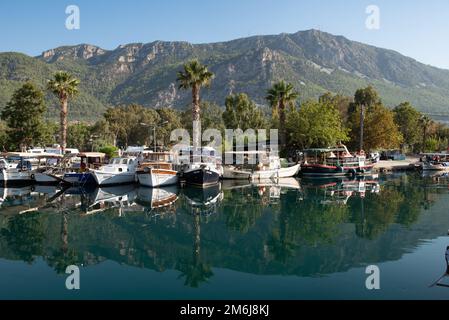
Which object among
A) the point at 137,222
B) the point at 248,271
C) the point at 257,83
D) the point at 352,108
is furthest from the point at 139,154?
the point at 257,83

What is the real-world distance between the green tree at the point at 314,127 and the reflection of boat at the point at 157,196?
91.6 ft

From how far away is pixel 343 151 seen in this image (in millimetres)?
60438

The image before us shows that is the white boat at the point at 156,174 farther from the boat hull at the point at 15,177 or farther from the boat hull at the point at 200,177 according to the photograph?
the boat hull at the point at 15,177

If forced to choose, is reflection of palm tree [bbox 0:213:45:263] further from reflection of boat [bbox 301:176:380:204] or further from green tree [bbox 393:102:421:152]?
green tree [bbox 393:102:421:152]

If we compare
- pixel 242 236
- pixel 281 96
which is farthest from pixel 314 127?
pixel 242 236

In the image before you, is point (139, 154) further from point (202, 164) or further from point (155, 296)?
point (155, 296)

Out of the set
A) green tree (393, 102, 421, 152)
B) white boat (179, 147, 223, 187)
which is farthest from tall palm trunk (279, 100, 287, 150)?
green tree (393, 102, 421, 152)

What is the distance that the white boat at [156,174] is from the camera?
133 feet

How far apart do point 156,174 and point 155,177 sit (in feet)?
0.95

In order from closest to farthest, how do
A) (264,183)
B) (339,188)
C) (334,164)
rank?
(339,188)
(264,183)
(334,164)

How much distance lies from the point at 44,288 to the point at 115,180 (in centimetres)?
2819

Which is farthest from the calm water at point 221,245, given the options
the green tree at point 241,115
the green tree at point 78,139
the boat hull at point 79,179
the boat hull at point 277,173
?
the green tree at point 78,139

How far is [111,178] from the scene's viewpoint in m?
41.7

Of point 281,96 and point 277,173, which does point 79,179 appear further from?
point 281,96
